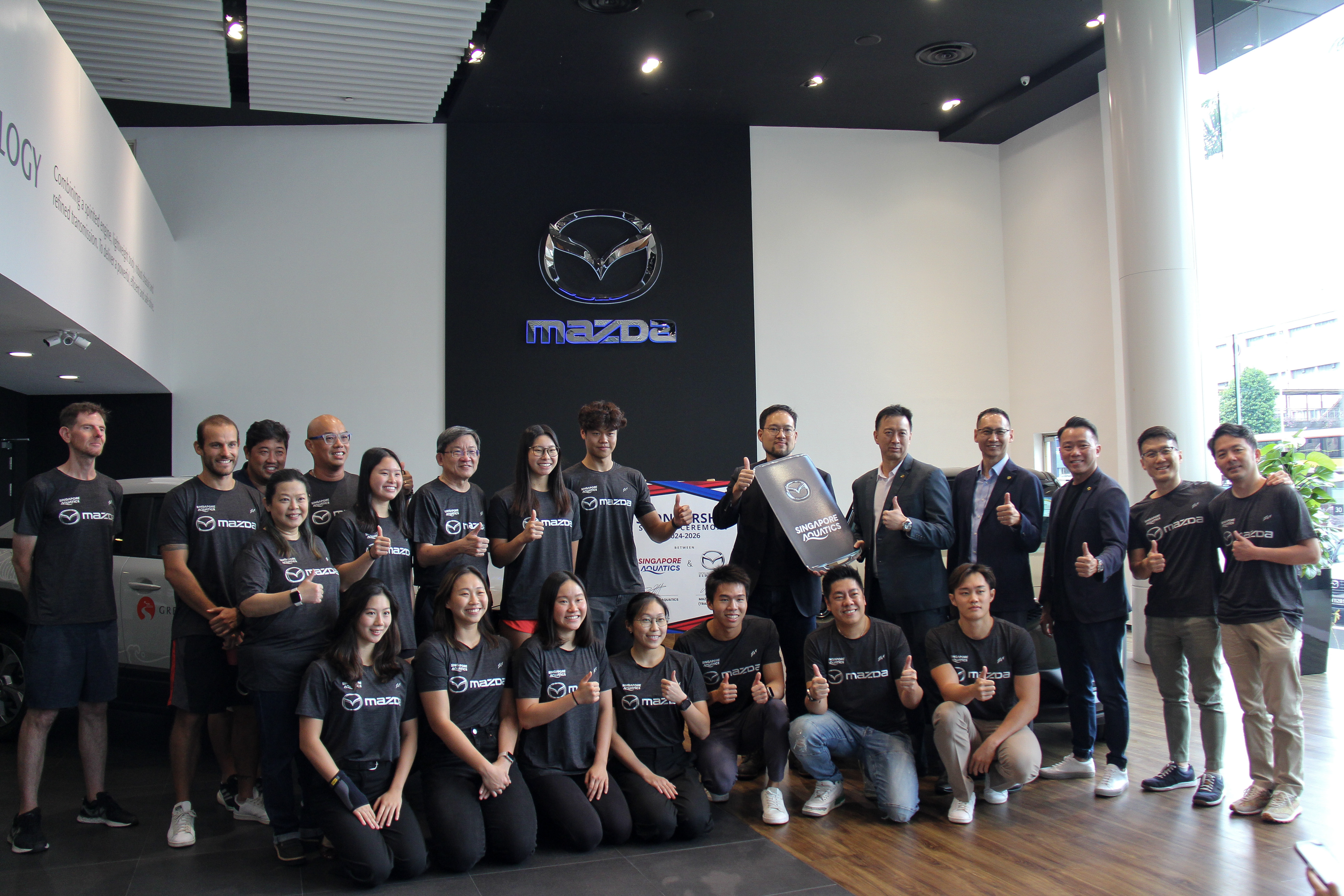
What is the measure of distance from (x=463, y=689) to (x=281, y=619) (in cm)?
70

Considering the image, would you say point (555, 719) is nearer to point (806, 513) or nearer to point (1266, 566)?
point (806, 513)

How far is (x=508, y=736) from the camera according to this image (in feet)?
11.8

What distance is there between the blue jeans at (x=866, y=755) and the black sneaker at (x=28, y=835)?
2.87 metres

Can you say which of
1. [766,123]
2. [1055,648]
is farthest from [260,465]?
[766,123]

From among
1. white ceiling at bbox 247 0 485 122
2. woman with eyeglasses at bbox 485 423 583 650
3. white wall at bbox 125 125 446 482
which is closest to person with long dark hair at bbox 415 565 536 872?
woman with eyeglasses at bbox 485 423 583 650

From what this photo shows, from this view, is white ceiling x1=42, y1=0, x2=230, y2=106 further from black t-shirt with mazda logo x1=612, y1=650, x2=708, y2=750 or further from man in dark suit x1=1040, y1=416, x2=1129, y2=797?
man in dark suit x1=1040, y1=416, x2=1129, y2=797

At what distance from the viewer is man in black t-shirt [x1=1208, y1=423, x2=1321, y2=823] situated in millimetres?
3623

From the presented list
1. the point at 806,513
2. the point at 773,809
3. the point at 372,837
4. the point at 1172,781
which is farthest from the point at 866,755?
the point at 372,837

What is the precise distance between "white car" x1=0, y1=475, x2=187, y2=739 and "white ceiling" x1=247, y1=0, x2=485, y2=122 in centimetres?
322

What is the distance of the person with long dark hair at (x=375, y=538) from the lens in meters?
3.70

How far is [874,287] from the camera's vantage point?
928 centimetres

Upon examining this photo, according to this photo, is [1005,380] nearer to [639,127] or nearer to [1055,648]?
[639,127]

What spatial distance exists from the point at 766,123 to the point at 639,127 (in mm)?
1231

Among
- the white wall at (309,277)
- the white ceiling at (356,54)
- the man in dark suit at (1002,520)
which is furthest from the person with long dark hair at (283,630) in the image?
the white wall at (309,277)
